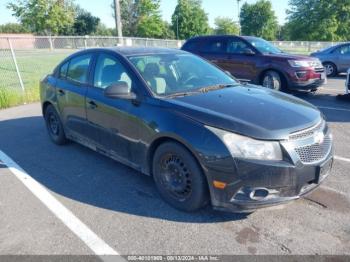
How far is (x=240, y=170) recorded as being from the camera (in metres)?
2.83

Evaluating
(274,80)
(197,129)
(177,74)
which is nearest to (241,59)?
(274,80)

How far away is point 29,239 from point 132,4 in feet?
235

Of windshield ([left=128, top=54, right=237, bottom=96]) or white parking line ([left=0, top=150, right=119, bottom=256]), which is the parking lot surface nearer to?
white parking line ([left=0, top=150, right=119, bottom=256])

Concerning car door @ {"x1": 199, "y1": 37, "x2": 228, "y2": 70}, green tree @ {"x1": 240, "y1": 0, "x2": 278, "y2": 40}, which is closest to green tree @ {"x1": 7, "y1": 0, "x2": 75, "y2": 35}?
car door @ {"x1": 199, "y1": 37, "x2": 228, "y2": 70}

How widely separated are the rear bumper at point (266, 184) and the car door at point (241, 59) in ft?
23.1

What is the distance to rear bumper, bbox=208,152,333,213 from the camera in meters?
2.81

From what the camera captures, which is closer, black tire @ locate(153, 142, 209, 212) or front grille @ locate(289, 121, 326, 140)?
front grille @ locate(289, 121, 326, 140)

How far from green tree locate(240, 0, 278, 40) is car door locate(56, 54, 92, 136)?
78.6m

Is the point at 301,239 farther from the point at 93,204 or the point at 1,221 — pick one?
the point at 1,221

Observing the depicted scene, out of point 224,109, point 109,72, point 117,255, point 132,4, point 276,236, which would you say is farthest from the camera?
point 132,4

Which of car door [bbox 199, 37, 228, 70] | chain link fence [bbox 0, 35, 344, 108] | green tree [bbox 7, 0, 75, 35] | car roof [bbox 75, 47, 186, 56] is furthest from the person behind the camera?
green tree [bbox 7, 0, 75, 35]

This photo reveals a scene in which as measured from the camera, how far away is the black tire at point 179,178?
10.2ft

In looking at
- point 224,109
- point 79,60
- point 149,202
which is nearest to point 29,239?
point 149,202

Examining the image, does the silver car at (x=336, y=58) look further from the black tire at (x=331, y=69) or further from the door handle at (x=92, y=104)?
the door handle at (x=92, y=104)
